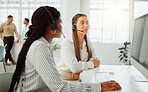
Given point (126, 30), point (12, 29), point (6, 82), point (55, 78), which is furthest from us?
point (126, 30)

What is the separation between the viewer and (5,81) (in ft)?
3.12

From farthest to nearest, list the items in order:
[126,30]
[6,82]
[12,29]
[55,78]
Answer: [126,30] → [12,29] → [6,82] → [55,78]

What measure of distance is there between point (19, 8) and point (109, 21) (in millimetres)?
3498

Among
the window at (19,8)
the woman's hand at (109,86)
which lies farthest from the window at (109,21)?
the woman's hand at (109,86)

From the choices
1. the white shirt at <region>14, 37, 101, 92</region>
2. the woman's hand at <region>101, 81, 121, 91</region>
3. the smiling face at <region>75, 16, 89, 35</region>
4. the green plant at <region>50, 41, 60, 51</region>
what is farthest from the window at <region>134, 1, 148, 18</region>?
the white shirt at <region>14, 37, 101, 92</region>

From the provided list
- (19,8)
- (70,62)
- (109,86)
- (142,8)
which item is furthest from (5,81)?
(19,8)

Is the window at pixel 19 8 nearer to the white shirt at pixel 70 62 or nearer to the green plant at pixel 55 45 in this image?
the green plant at pixel 55 45

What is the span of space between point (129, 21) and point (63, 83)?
5.92 meters

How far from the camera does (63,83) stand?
87 centimetres

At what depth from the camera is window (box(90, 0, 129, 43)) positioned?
6.29 meters

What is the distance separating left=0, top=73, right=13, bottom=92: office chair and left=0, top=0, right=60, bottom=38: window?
5.87 metres

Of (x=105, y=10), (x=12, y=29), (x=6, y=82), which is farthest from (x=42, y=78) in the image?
(x=105, y=10)

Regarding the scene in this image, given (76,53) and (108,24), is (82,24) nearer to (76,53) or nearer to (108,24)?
(76,53)

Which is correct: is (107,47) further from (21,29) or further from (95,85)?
(95,85)
